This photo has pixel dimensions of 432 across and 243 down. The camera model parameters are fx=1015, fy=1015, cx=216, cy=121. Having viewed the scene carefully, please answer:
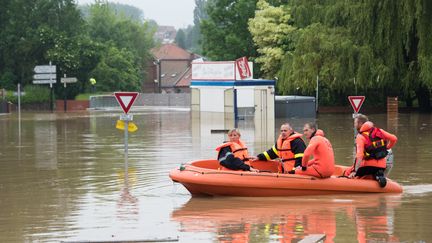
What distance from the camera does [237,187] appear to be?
56.4 feet

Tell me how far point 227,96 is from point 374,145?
39.5 metres

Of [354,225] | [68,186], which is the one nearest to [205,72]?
[68,186]

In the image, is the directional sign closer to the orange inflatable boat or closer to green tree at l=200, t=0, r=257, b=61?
green tree at l=200, t=0, r=257, b=61

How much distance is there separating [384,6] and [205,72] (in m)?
15.1

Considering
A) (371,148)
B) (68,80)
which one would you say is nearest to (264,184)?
(371,148)

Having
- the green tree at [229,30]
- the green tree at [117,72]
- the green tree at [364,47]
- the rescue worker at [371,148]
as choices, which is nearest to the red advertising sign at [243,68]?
the green tree at [364,47]

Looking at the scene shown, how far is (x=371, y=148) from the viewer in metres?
17.2

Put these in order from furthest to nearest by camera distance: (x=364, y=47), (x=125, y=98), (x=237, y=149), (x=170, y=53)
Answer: (x=170, y=53) → (x=364, y=47) → (x=125, y=98) → (x=237, y=149)

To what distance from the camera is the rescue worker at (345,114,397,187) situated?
17.1 meters

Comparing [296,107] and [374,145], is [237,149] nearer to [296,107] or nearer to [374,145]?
[374,145]

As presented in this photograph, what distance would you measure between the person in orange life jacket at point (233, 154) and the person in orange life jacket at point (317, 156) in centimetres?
98

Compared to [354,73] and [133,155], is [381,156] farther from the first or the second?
[354,73]

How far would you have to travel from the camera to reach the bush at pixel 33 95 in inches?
2945

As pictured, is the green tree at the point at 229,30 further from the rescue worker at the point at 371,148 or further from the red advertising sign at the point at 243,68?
the rescue worker at the point at 371,148
